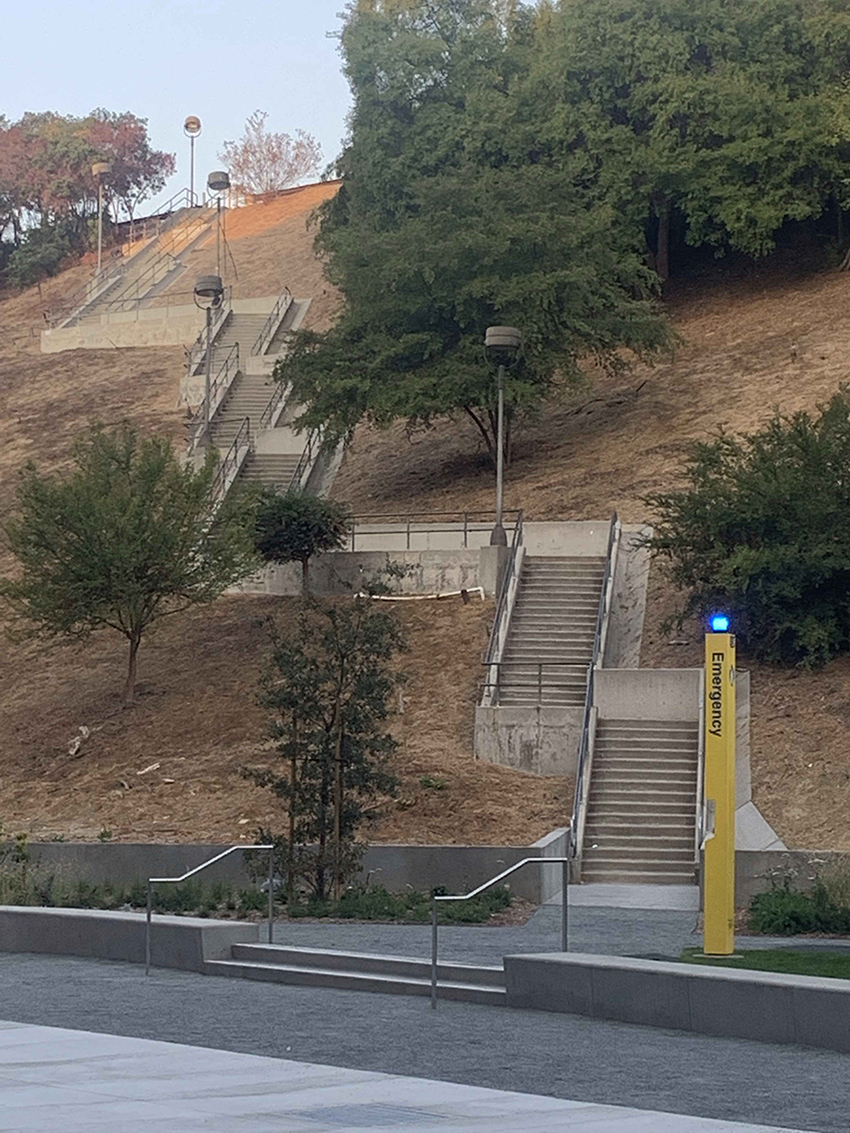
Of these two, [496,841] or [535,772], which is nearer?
[496,841]

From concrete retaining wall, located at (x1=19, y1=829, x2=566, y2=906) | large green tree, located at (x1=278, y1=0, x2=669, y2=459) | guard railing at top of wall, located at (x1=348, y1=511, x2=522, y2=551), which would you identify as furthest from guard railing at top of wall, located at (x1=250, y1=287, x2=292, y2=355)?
concrete retaining wall, located at (x1=19, y1=829, x2=566, y2=906)

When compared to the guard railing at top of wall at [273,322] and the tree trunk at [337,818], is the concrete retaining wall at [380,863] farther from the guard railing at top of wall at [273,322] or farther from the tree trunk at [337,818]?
the guard railing at top of wall at [273,322]

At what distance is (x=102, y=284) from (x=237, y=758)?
185 ft

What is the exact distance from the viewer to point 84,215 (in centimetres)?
9862

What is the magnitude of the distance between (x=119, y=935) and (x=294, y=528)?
2009 centimetres

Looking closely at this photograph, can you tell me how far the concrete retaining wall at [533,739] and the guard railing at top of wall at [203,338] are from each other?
31.8 meters

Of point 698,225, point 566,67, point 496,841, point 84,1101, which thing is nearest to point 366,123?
point 566,67

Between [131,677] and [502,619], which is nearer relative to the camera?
[502,619]

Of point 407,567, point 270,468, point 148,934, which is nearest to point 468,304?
point 270,468

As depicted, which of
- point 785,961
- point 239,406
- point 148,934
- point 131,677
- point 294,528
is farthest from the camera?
point 239,406

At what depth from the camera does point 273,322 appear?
68.3 metres

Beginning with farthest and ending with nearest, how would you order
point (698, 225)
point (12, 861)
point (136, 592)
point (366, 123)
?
point (366, 123), point (698, 225), point (136, 592), point (12, 861)

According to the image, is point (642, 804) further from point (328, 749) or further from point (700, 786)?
point (328, 749)

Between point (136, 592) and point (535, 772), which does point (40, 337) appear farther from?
point (535, 772)
